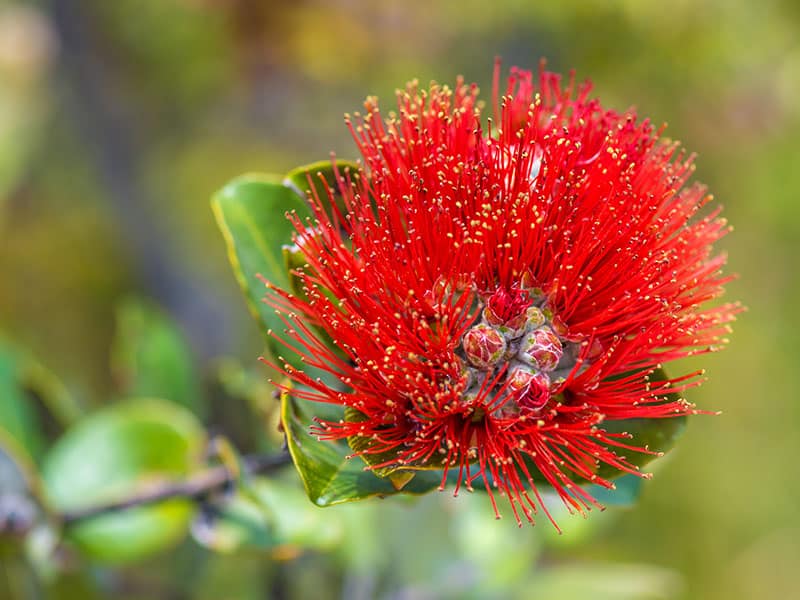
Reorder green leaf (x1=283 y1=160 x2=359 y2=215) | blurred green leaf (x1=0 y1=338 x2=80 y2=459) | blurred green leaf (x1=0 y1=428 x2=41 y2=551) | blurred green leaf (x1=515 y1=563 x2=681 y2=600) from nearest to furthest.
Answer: green leaf (x1=283 y1=160 x2=359 y2=215) → blurred green leaf (x1=0 y1=428 x2=41 y2=551) → blurred green leaf (x1=0 y1=338 x2=80 y2=459) → blurred green leaf (x1=515 y1=563 x2=681 y2=600)

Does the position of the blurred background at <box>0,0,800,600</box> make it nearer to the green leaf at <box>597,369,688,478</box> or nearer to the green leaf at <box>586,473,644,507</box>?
the green leaf at <box>586,473,644,507</box>

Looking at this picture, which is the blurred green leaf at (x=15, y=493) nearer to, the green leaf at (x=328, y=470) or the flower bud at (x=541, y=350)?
the green leaf at (x=328, y=470)

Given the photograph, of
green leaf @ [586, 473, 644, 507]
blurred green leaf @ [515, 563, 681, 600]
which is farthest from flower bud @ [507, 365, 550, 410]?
blurred green leaf @ [515, 563, 681, 600]

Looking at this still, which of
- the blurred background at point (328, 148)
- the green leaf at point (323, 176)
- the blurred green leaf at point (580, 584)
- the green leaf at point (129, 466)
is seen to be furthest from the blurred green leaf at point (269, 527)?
the blurred background at point (328, 148)

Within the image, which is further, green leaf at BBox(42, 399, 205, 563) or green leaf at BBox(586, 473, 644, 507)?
green leaf at BBox(42, 399, 205, 563)

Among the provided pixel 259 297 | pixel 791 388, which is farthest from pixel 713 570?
pixel 259 297

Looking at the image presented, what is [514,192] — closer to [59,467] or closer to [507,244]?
[507,244]
